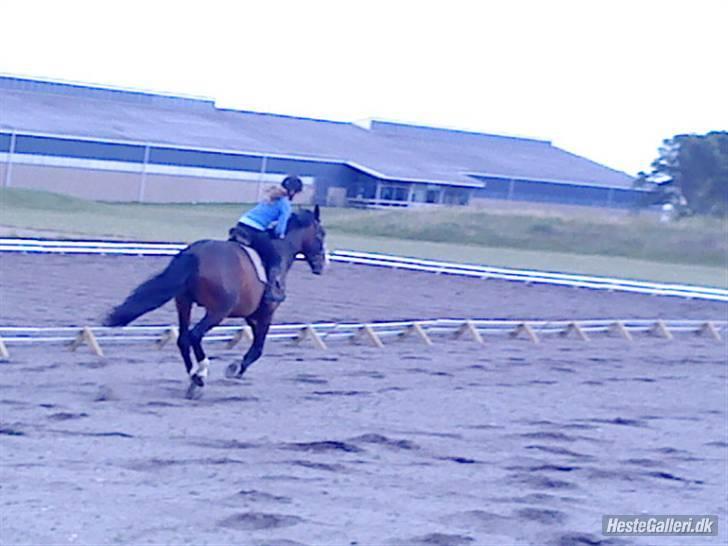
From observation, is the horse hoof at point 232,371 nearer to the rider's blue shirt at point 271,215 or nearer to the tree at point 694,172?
the rider's blue shirt at point 271,215

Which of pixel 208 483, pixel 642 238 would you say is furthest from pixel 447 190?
pixel 208 483

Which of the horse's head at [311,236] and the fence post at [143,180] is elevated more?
the horse's head at [311,236]

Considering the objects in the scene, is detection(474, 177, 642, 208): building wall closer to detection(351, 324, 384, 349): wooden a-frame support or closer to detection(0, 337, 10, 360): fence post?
detection(351, 324, 384, 349): wooden a-frame support

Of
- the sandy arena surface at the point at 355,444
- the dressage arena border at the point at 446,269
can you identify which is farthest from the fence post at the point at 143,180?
the sandy arena surface at the point at 355,444

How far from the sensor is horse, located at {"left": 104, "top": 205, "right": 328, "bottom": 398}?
1245 centimetres

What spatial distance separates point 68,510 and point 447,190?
61990mm

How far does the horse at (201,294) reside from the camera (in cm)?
1245

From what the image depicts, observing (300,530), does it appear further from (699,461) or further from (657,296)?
(657,296)

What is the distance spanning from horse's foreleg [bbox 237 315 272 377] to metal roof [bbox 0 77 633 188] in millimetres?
39913

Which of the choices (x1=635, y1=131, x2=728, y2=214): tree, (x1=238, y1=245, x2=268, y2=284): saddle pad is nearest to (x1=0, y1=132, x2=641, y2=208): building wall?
(x1=635, y1=131, x2=728, y2=214): tree

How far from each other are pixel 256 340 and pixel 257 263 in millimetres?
832

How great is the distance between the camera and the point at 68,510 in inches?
291

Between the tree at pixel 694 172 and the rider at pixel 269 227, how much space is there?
54527 mm

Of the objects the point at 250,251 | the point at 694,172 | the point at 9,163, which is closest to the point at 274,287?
the point at 250,251
